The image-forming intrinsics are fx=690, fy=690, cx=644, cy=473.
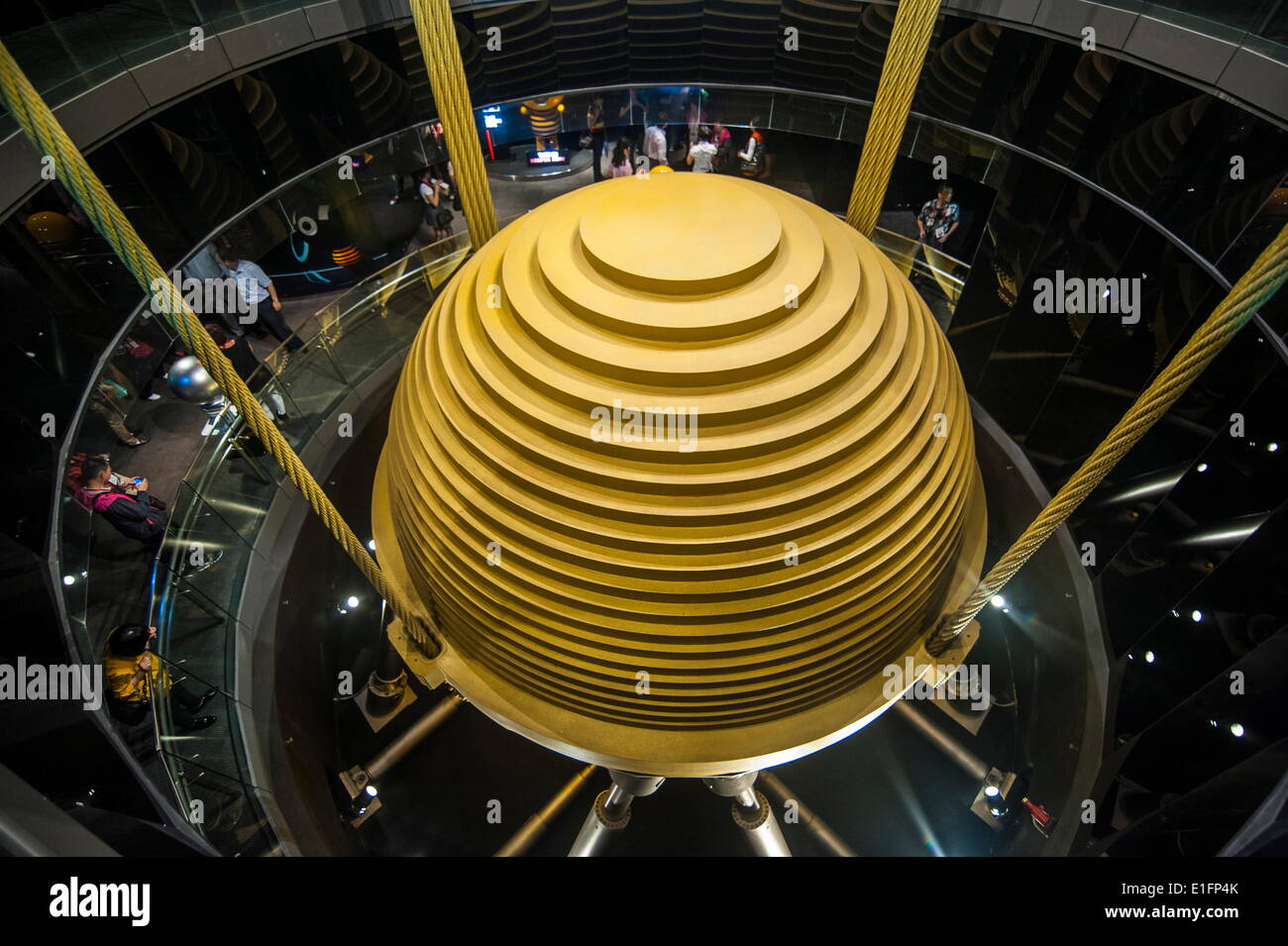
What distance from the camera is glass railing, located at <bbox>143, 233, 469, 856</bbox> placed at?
473 cm

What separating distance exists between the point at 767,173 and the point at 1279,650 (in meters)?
9.33

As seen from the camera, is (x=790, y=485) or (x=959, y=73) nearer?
(x=790, y=485)


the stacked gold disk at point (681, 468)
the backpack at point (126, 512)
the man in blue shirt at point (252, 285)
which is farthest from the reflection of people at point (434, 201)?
the stacked gold disk at point (681, 468)

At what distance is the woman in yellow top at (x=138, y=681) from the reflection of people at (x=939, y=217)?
9.32 metres

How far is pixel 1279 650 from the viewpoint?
178 inches

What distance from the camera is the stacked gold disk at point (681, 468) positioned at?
2285mm

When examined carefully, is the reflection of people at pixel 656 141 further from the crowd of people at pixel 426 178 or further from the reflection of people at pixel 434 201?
the reflection of people at pixel 434 201

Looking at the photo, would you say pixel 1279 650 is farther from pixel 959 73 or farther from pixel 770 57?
pixel 770 57

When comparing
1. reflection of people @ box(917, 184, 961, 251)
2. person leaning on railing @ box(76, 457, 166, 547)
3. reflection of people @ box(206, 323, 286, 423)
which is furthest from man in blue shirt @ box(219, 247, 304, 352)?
reflection of people @ box(917, 184, 961, 251)

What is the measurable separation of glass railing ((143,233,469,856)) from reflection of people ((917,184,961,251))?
7090mm

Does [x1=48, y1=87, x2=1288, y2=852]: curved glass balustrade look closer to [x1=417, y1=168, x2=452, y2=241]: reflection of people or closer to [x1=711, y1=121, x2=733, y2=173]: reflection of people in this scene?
[x1=711, y1=121, x2=733, y2=173]: reflection of people

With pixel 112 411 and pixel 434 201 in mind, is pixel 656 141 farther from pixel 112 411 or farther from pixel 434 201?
pixel 112 411

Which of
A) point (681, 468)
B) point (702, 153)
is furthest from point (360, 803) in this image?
point (702, 153)

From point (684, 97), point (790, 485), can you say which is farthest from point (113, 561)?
point (684, 97)
